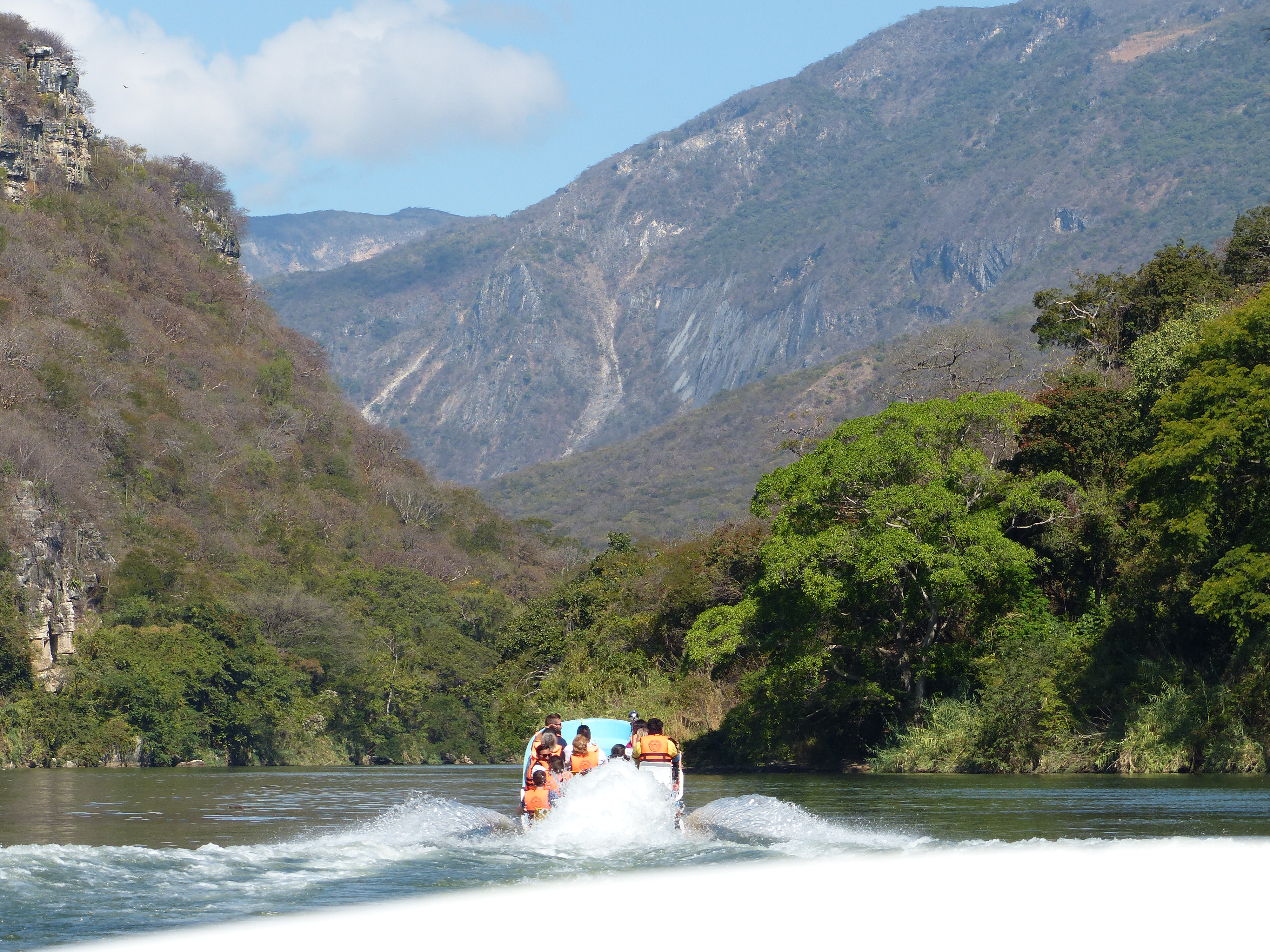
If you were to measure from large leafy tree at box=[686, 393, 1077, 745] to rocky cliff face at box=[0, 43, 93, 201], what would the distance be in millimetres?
89062

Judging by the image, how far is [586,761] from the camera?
78.1 feet

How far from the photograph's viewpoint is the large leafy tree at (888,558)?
4184cm

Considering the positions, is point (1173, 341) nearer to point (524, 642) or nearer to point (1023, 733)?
point (1023, 733)

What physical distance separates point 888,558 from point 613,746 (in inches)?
639

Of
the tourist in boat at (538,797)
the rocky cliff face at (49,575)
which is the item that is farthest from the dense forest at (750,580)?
the tourist in boat at (538,797)

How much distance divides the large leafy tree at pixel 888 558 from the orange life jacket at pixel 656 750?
17.5 meters

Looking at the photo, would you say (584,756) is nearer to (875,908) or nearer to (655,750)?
(655,750)

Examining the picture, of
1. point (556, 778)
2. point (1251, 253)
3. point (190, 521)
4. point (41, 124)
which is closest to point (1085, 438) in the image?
point (1251, 253)

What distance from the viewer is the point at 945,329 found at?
117312 mm

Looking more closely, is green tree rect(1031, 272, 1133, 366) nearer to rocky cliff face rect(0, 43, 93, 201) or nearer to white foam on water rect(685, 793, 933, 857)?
white foam on water rect(685, 793, 933, 857)

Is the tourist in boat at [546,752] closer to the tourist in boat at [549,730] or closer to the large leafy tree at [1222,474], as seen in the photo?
the tourist in boat at [549,730]

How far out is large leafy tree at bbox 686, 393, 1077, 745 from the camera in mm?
41844

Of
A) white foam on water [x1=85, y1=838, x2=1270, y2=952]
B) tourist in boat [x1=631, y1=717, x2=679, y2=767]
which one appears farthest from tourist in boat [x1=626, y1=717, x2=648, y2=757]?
white foam on water [x1=85, y1=838, x2=1270, y2=952]

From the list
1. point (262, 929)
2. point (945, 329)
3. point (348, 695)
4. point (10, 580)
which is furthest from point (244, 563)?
point (262, 929)
